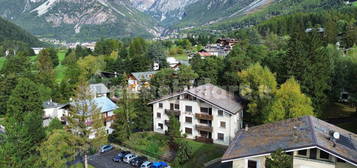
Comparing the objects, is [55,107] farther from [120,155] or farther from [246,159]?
[246,159]

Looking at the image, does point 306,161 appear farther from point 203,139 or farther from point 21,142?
point 21,142

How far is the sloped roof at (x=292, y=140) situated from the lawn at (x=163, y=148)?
11.2 m

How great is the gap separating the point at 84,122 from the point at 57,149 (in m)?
4.08

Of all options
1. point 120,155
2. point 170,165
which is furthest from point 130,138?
point 170,165

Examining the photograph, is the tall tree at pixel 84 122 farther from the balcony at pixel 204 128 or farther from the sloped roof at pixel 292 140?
the sloped roof at pixel 292 140

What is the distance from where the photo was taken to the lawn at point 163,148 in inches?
1414

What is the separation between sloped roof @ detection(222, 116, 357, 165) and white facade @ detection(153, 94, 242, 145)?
1448 centimetres

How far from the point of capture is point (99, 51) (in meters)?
131

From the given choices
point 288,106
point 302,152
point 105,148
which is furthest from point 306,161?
point 105,148

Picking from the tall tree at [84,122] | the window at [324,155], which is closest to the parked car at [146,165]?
the tall tree at [84,122]

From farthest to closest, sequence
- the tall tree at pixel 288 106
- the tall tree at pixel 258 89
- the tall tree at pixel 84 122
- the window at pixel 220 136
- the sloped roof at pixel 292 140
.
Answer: the window at pixel 220 136, the tall tree at pixel 258 89, the tall tree at pixel 288 106, the tall tree at pixel 84 122, the sloped roof at pixel 292 140

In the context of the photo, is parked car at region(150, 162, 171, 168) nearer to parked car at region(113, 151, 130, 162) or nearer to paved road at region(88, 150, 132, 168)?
paved road at region(88, 150, 132, 168)

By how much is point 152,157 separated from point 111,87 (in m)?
41.2

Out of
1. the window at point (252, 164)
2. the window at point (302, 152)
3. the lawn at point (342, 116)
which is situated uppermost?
the window at point (302, 152)
